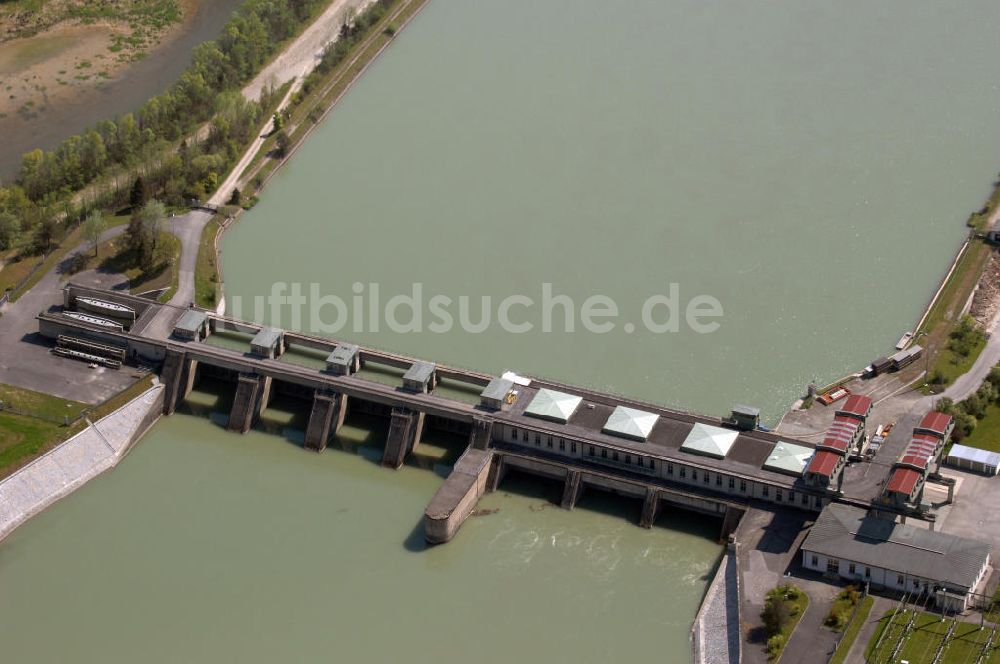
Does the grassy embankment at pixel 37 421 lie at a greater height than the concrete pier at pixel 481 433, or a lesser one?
lesser

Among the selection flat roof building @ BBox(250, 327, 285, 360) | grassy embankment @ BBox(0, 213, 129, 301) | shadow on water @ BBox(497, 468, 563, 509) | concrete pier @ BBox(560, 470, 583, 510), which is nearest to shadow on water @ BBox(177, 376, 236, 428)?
flat roof building @ BBox(250, 327, 285, 360)

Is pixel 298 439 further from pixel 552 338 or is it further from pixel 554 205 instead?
Result: pixel 554 205

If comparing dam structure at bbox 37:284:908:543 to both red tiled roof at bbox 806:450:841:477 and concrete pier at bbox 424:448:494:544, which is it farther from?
red tiled roof at bbox 806:450:841:477

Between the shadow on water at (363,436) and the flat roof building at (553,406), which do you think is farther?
the shadow on water at (363,436)

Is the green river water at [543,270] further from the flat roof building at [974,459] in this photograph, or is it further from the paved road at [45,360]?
the flat roof building at [974,459]

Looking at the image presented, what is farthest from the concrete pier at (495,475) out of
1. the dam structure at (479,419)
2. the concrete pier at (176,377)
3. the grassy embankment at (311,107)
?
the grassy embankment at (311,107)

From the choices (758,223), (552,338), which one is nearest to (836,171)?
(758,223)

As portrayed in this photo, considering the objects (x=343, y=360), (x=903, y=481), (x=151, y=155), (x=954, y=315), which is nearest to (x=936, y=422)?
(x=903, y=481)

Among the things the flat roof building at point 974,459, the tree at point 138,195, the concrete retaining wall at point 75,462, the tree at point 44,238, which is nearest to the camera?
the flat roof building at point 974,459

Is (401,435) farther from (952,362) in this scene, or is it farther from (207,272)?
(952,362)
